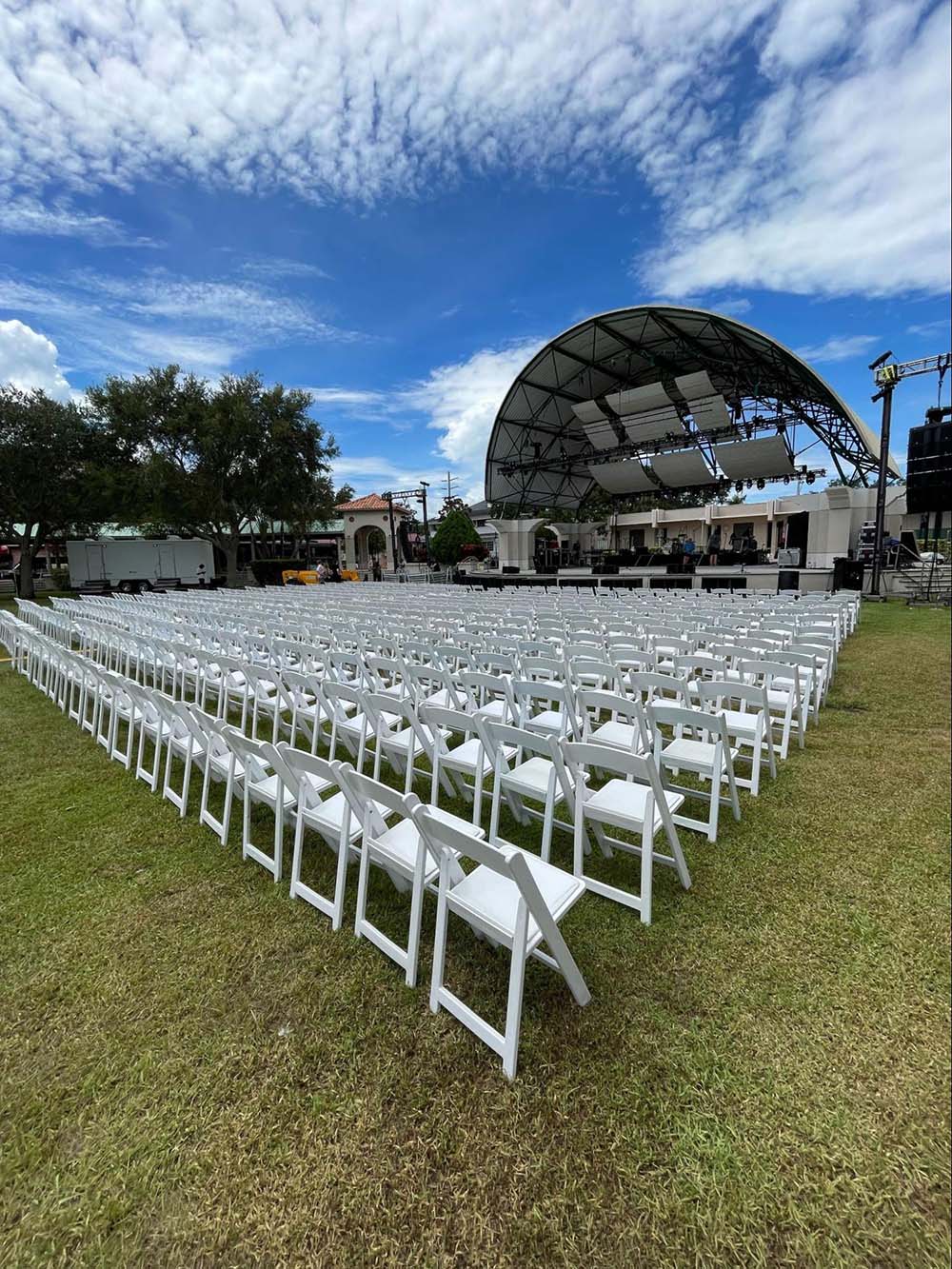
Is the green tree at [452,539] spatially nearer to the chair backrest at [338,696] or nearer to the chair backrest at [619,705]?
the chair backrest at [338,696]

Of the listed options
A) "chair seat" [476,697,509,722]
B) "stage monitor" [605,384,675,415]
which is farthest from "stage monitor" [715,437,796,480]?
"chair seat" [476,697,509,722]

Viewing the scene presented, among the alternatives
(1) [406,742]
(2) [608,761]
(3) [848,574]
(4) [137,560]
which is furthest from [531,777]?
(4) [137,560]

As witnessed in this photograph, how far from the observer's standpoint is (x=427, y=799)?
3.79 metres

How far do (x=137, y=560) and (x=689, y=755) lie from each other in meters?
32.2

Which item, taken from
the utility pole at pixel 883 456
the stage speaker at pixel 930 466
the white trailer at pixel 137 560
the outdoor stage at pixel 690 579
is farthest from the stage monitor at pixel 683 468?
the white trailer at pixel 137 560

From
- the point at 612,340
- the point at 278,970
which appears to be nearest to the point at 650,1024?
the point at 278,970

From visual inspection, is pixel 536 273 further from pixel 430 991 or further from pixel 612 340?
pixel 430 991

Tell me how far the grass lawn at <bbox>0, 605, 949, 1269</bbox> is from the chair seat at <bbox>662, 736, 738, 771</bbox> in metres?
0.48

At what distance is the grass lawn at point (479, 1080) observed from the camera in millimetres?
1313

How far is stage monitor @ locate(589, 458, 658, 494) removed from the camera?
99.9 feet

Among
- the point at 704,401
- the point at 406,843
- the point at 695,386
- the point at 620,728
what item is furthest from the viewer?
the point at 704,401

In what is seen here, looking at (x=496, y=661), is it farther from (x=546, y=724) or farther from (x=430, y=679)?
(x=546, y=724)

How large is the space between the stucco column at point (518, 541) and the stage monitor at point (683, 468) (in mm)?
7132

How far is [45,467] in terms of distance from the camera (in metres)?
21.2
